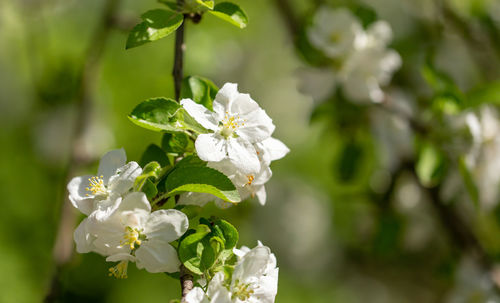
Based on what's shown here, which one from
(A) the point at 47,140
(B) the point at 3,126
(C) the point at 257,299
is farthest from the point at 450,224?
(B) the point at 3,126

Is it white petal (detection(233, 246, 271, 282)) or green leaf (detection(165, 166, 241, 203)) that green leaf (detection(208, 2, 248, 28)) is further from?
white petal (detection(233, 246, 271, 282))

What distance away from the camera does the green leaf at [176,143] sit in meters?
0.85

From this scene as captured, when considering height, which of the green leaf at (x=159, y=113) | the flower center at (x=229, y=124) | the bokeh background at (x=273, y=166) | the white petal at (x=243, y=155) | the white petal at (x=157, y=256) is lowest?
the bokeh background at (x=273, y=166)

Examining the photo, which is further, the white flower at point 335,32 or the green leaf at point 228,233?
the white flower at point 335,32

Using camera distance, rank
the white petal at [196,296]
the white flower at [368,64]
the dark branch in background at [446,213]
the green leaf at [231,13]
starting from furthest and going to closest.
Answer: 1. the dark branch in background at [446,213]
2. the white flower at [368,64]
3. the green leaf at [231,13]
4. the white petal at [196,296]

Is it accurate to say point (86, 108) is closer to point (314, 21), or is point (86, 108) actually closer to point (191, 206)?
point (314, 21)

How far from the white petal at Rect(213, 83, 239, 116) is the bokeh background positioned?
640 millimetres

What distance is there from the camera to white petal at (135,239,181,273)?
786 millimetres

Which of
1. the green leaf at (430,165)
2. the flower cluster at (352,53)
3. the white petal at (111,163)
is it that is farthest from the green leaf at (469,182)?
the white petal at (111,163)

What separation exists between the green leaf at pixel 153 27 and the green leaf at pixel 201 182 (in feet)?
0.74

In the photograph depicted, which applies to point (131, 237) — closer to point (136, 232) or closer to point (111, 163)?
point (136, 232)

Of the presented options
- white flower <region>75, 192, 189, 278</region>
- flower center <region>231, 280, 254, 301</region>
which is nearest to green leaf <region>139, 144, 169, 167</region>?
white flower <region>75, 192, 189, 278</region>

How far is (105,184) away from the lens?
827 millimetres

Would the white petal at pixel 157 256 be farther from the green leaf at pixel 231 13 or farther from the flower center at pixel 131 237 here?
the green leaf at pixel 231 13
